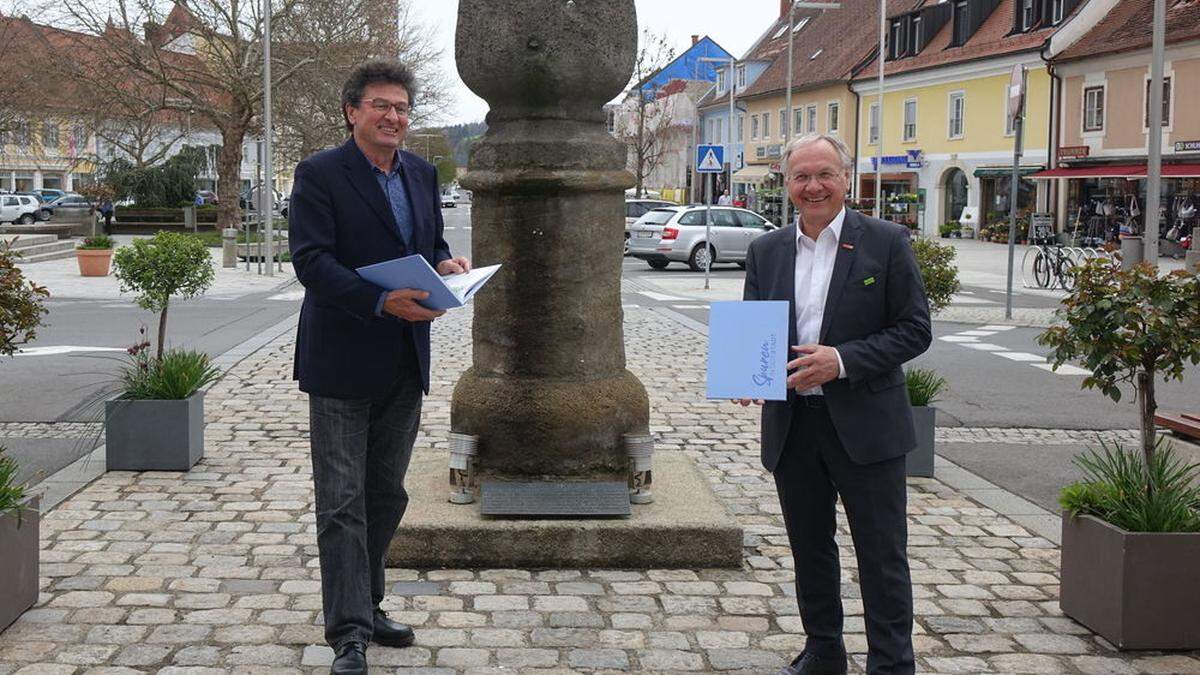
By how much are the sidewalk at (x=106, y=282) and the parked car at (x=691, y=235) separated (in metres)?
8.73

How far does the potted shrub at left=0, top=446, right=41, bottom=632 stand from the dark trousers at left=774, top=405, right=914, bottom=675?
280 centimetres

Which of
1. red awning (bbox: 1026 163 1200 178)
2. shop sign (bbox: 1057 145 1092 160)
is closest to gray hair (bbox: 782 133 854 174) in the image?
red awning (bbox: 1026 163 1200 178)

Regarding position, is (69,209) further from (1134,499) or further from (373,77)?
(1134,499)

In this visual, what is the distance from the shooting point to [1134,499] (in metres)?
4.91

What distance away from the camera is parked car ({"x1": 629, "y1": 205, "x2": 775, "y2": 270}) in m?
32.0

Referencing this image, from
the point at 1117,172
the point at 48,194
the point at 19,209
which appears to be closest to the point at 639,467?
the point at 1117,172

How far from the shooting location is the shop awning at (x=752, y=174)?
2787 inches

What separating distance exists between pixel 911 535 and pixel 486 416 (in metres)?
2.21

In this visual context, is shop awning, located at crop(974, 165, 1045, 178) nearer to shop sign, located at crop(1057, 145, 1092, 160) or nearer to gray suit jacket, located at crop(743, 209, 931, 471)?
shop sign, located at crop(1057, 145, 1092, 160)

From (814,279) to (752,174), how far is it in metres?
69.2

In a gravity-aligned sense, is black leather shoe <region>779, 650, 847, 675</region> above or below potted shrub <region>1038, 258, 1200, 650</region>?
below

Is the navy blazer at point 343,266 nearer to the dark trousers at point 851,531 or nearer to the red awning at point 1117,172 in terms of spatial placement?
the dark trousers at point 851,531

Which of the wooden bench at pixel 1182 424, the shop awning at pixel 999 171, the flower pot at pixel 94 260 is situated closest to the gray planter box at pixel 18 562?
the wooden bench at pixel 1182 424

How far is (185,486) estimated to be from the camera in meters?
7.46
